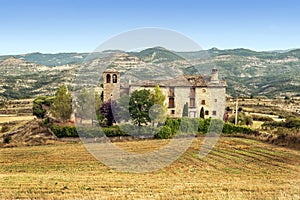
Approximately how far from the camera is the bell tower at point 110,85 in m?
44.1

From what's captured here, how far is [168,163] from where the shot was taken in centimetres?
2497

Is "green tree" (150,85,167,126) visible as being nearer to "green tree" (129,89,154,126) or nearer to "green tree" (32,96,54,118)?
"green tree" (129,89,154,126)

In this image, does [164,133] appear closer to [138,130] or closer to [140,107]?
[138,130]

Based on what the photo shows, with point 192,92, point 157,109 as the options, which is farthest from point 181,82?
point 157,109

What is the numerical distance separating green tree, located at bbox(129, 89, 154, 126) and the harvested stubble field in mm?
2571

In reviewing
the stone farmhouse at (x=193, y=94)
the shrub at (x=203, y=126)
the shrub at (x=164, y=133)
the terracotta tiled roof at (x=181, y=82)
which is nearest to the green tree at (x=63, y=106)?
the terracotta tiled roof at (x=181, y=82)

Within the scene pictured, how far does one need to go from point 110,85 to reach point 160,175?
25.0m

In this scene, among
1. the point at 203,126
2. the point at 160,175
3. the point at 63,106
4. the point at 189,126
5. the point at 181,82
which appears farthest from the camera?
the point at 181,82

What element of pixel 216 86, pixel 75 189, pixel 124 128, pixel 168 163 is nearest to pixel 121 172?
pixel 168 163

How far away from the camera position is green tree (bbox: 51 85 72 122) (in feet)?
138

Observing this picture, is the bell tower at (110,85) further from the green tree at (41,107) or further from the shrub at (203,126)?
the shrub at (203,126)

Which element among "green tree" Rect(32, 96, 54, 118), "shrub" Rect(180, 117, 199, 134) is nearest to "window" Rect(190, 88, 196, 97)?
"shrub" Rect(180, 117, 199, 134)

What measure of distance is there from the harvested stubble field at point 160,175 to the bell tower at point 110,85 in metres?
10.2

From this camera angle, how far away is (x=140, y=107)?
37781 millimetres
